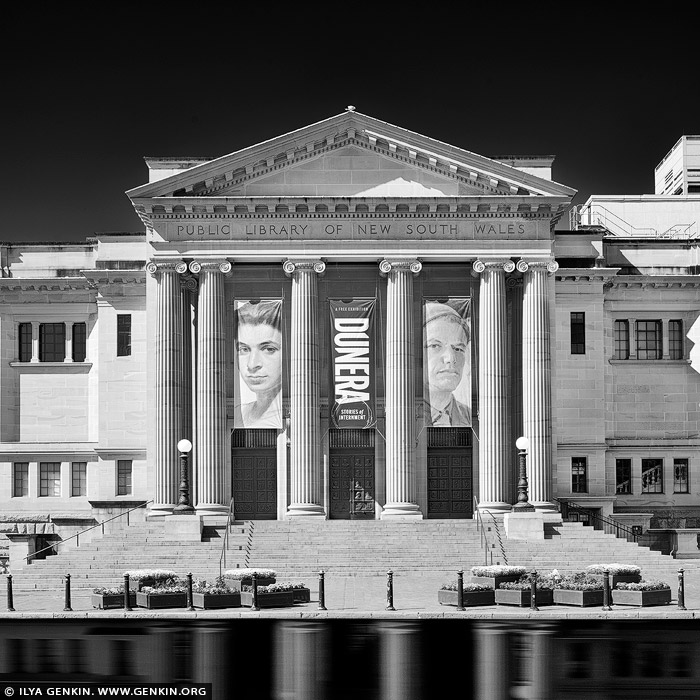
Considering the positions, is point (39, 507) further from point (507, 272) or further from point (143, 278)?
point (507, 272)

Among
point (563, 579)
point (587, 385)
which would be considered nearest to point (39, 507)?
point (587, 385)

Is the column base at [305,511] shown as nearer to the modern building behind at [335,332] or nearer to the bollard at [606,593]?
the modern building behind at [335,332]

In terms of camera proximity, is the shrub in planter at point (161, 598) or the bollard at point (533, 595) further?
the shrub in planter at point (161, 598)

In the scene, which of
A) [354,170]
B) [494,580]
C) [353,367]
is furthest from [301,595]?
[354,170]

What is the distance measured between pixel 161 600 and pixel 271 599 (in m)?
3.25

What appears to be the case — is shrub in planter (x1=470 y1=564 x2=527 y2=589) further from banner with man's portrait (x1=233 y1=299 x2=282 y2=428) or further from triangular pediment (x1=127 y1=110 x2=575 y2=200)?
triangular pediment (x1=127 y1=110 x2=575 y2=200)

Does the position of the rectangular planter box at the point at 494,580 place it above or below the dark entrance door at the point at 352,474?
below

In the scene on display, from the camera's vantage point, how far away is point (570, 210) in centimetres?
8369

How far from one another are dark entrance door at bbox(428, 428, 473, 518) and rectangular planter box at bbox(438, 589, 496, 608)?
67.8 ft

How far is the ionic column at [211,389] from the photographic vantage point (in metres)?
56.8

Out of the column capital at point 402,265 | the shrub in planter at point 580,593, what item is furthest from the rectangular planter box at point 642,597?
the column capital at point 402,265

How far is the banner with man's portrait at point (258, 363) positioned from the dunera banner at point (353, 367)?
2531mm

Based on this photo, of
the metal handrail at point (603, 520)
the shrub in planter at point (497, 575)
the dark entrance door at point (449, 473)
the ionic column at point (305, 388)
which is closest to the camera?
the shrub in planter at point (497, 575)

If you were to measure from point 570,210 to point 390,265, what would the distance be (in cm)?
2956
